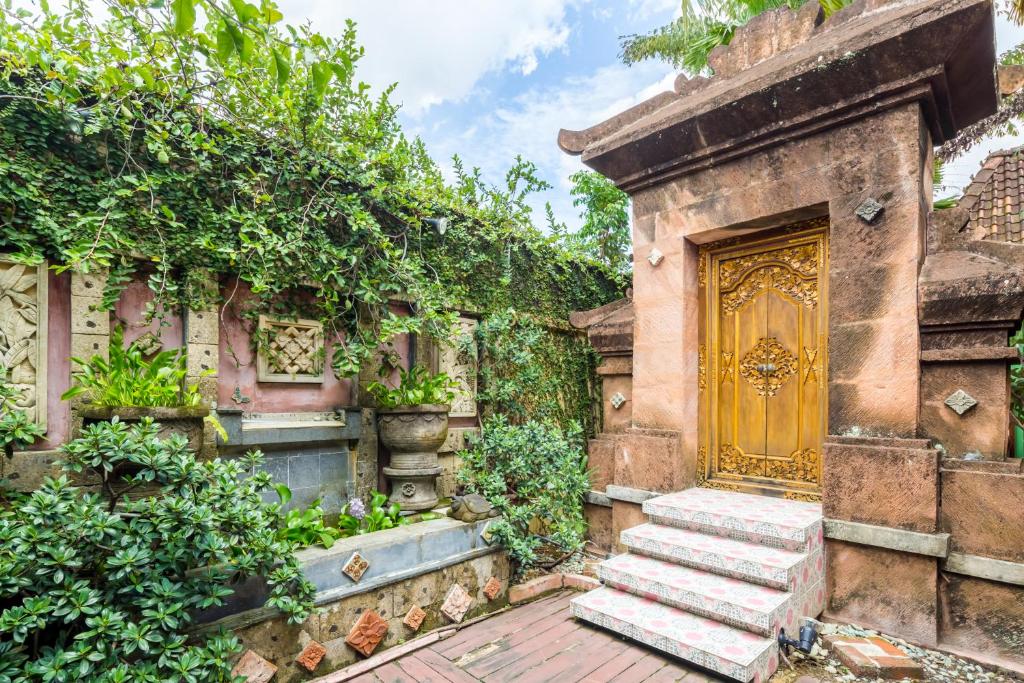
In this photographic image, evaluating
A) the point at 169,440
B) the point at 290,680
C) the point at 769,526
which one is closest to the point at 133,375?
the point at 169,440

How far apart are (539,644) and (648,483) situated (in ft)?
5.64

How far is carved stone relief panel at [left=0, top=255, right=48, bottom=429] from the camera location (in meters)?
2.79

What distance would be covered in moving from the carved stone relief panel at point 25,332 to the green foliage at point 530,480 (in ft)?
9.24

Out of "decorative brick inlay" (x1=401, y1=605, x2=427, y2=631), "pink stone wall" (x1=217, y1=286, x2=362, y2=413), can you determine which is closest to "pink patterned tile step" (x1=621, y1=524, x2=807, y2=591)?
"decorative brick inlay" (x1=401, y1=605, x2=427, y2=631)

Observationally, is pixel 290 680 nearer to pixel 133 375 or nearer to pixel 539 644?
pixel 539 644

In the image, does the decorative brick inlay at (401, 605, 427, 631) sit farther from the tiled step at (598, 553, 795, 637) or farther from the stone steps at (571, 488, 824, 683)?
the tiled step at (598, 553, 795, 637)

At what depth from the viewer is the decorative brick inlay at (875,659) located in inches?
105

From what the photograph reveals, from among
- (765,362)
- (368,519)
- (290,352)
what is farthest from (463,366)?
(765,362)

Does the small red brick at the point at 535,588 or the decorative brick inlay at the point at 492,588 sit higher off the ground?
the decorative brick inlay at the point at 492,588

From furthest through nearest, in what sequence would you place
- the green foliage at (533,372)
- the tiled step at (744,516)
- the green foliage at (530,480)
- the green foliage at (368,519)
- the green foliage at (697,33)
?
the green foliage at (697,33) → the green foliage at (533,372) → the green foliage at (530,480) → the green foliage at (368,519) → the tiled step at (744,516)

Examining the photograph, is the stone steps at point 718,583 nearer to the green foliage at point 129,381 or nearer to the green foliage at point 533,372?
the green foliage at point 533,372

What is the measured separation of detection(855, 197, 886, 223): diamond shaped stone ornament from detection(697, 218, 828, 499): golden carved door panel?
1.44 ft

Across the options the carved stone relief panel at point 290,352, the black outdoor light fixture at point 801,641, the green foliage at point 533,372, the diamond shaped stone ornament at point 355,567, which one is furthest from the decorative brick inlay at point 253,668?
the black outdoor light fixture at point 801,641

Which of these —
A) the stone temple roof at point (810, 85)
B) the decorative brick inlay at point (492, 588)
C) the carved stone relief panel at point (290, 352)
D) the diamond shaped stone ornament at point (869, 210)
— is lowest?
the decorative brick inlay at point (492, 588)
